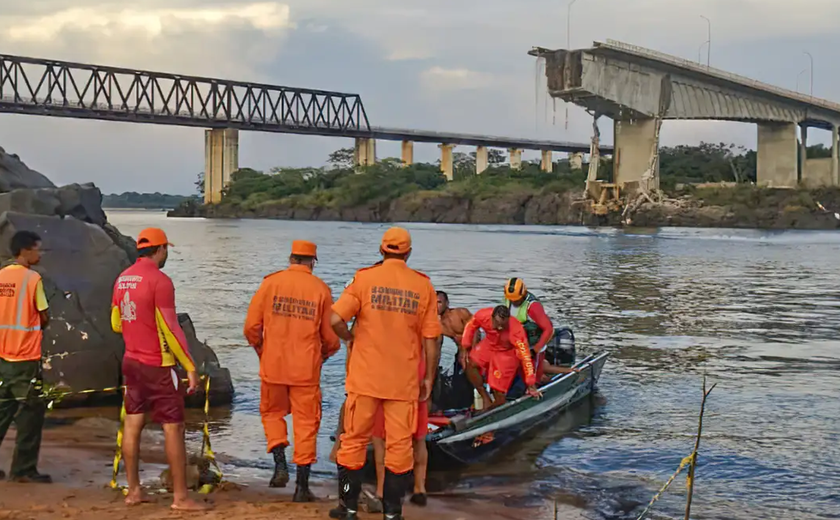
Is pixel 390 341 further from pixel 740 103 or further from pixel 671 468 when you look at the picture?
pixel 740 103

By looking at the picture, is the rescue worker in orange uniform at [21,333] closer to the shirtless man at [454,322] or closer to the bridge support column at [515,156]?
the shirtless man at [454,322]

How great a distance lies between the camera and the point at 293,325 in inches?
305

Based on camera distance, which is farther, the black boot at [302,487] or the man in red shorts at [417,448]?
the black boot at [302,487]

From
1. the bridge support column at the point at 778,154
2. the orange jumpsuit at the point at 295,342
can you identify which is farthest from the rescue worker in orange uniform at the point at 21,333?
the bridge support column at the point at 778,154

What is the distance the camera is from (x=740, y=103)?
8669 cm

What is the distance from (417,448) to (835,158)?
103 meters

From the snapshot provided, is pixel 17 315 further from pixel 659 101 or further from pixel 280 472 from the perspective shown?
pixel 659 101

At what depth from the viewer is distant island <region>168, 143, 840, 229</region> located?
309 ft

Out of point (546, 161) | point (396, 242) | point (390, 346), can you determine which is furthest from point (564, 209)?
point (390, 346)

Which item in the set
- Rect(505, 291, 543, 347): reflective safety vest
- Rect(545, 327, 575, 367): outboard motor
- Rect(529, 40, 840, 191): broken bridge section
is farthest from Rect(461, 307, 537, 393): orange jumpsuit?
Rect(529, 40, 840, 191): broken bridge section

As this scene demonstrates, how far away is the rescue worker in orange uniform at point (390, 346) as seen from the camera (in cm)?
680

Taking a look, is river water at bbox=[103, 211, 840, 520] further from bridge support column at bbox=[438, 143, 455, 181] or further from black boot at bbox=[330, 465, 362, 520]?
bridge support column at bbox=[438, 143, 455, 181]

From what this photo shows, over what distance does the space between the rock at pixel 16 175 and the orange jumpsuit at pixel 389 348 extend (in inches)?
425

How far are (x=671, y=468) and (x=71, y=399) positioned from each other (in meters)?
6.86
